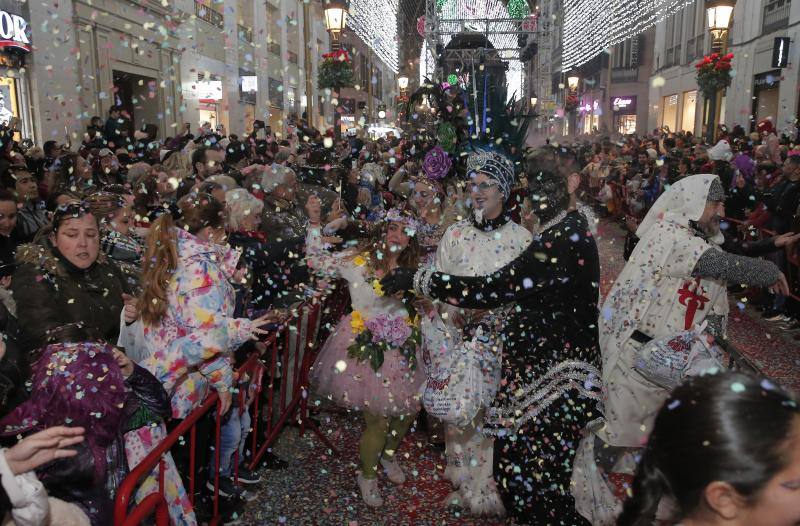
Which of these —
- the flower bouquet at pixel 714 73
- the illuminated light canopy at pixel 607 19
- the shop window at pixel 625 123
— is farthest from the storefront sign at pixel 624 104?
the flower bouquet at pixel 714 73

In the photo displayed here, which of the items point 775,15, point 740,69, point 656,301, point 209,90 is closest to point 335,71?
point 209,90

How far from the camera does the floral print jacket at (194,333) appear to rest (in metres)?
3.15

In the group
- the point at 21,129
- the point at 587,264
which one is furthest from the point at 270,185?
the point at 21,129

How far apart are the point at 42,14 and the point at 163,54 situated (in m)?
6.15

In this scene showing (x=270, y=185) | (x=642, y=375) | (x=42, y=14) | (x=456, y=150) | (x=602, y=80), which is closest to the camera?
(x=642, y=375)

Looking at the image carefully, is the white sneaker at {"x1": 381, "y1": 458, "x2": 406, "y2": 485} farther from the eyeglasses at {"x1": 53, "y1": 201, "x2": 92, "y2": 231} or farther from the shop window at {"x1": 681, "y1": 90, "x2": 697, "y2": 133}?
the shop window at {"x1": 681, "y1": 90, "x2": 697, "y2": 133}

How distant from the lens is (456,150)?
5.18 metres

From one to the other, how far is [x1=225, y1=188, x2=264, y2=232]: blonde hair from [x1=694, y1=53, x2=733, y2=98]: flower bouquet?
13943 millimetres

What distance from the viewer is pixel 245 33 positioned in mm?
24844

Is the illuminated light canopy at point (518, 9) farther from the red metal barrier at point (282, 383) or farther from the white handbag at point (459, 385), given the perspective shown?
the white handbag at point (459, 385)

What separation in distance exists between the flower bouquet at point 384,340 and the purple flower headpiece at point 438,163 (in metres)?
1.77

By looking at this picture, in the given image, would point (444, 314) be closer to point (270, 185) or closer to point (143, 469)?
point (143, 469)

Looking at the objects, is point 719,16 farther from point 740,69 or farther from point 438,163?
point 740,69

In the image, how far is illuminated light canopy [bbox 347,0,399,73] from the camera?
3434 cm
